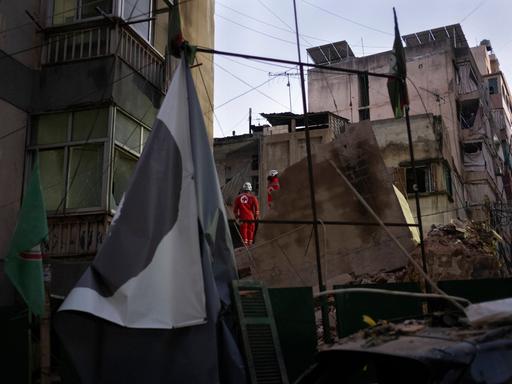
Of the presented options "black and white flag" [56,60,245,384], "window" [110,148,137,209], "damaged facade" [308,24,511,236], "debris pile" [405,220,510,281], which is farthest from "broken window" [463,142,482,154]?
"black and white flag" [56,60,245,384]

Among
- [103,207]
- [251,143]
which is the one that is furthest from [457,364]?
[251,143]

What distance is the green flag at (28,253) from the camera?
691cm

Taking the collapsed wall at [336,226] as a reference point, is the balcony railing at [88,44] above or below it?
above

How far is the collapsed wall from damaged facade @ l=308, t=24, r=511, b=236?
15086 mm

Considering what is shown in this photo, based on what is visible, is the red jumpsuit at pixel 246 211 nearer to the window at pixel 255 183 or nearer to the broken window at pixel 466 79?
the window at pixel 255 183

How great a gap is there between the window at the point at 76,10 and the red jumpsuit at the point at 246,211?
4.56 meters

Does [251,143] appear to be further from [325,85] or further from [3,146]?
[3,146]

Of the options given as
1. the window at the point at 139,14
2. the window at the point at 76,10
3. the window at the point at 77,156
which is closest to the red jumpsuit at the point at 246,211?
the window at the point at 77,156

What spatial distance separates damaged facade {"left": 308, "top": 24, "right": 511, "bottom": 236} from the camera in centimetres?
2656

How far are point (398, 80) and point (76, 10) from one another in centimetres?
685

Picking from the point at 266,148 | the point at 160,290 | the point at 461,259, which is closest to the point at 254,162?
the point at 266,148

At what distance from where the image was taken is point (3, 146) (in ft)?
31.4

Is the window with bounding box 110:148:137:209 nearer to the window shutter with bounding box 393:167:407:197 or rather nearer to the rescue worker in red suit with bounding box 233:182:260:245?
the rescue worker in red suit with bounding box 233:182:260:245

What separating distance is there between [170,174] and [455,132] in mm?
30703
